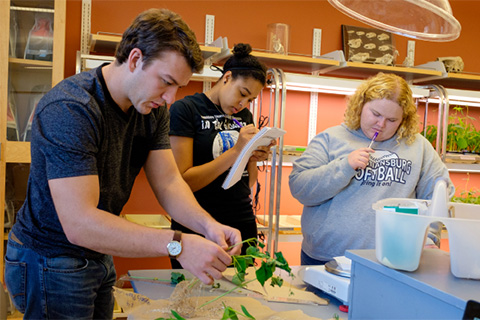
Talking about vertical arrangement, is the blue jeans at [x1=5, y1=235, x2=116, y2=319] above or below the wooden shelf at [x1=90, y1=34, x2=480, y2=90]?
below

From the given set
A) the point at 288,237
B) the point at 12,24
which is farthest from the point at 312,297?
the point at 12,24

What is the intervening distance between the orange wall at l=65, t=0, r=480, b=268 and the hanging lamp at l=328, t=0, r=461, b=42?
2.47m

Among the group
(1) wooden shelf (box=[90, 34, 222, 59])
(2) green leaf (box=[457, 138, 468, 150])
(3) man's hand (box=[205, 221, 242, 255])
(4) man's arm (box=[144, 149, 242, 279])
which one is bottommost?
(3) man's hand (box=[205, 221, 242, 255])

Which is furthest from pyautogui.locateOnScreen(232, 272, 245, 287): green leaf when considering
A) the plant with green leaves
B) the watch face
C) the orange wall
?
the orange wall

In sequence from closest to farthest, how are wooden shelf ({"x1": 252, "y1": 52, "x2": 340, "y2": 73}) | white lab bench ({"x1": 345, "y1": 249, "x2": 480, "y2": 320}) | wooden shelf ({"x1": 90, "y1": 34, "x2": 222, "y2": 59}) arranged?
white lab bench ({"x1": 345, "y1": 249, "x2": 480, "y2": 320}) < wooden shelf ({"x1": 90, "y1": 34, "x2": 222, "y2": 59}) < wooden shelf ({"x1": 252, "y1": 52, "x2": 340, "y2": 73})

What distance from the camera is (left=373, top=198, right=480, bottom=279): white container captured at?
102 cm

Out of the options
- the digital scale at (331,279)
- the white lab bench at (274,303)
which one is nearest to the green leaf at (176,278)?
the white lab bench at (274,303)

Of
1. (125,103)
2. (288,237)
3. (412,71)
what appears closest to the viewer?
(125,103)

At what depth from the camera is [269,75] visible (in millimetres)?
3334

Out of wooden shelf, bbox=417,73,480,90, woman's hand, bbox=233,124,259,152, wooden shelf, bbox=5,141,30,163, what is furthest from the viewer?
wooden shelf, bbox=417,73,480,90

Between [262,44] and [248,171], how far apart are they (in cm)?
182

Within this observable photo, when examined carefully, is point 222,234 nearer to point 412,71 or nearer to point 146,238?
point 146,238

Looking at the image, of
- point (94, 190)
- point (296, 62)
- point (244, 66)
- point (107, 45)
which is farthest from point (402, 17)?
point (107, 45)

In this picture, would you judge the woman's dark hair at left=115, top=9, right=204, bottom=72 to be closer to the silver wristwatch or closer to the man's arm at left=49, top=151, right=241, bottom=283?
the man's arm at left=49, top=151, right=241, bottom=283
